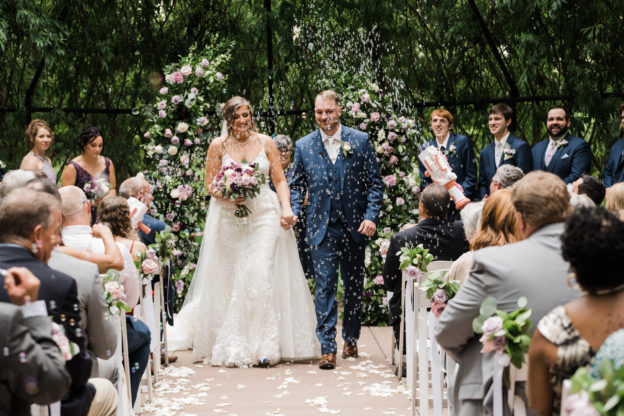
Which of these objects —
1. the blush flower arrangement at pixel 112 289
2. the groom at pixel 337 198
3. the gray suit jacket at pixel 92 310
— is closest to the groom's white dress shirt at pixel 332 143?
the groom at pixel 337 198

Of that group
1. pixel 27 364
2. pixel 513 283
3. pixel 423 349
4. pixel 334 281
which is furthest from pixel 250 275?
pixel 27 364

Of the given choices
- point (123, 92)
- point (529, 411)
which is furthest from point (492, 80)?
point (529, 411)

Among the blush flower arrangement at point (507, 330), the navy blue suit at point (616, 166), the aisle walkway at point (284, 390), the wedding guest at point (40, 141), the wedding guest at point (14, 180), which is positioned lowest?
the aisle walkway at point (284, 390)

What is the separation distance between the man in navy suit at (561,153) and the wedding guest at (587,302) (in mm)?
5101

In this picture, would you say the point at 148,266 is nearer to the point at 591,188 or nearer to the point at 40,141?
the point at 591,188

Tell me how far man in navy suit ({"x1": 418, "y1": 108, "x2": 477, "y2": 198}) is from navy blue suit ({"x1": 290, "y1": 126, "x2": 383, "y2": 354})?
120cm

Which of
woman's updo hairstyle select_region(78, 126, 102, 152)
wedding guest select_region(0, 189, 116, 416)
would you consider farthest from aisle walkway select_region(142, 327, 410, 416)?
wedding guest select_region(0, 189, 116, 416)

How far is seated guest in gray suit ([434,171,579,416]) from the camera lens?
2.80m

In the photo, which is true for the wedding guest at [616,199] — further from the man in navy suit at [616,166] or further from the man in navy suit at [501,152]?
the man in navy suit at [501,152]

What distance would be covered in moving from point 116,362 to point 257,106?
5.39m

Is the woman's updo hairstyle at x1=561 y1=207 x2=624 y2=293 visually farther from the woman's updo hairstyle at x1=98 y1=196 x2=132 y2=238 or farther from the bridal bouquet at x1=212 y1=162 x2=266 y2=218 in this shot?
the bridal bouquet at x1=212 y1=162 x2=266 y2=218

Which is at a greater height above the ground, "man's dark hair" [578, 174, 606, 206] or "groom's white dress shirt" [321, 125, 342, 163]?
"groom's white dress shirt" [321, 125, 342, 163]

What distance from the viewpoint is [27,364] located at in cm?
249

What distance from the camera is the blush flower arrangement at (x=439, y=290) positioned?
374 cm
